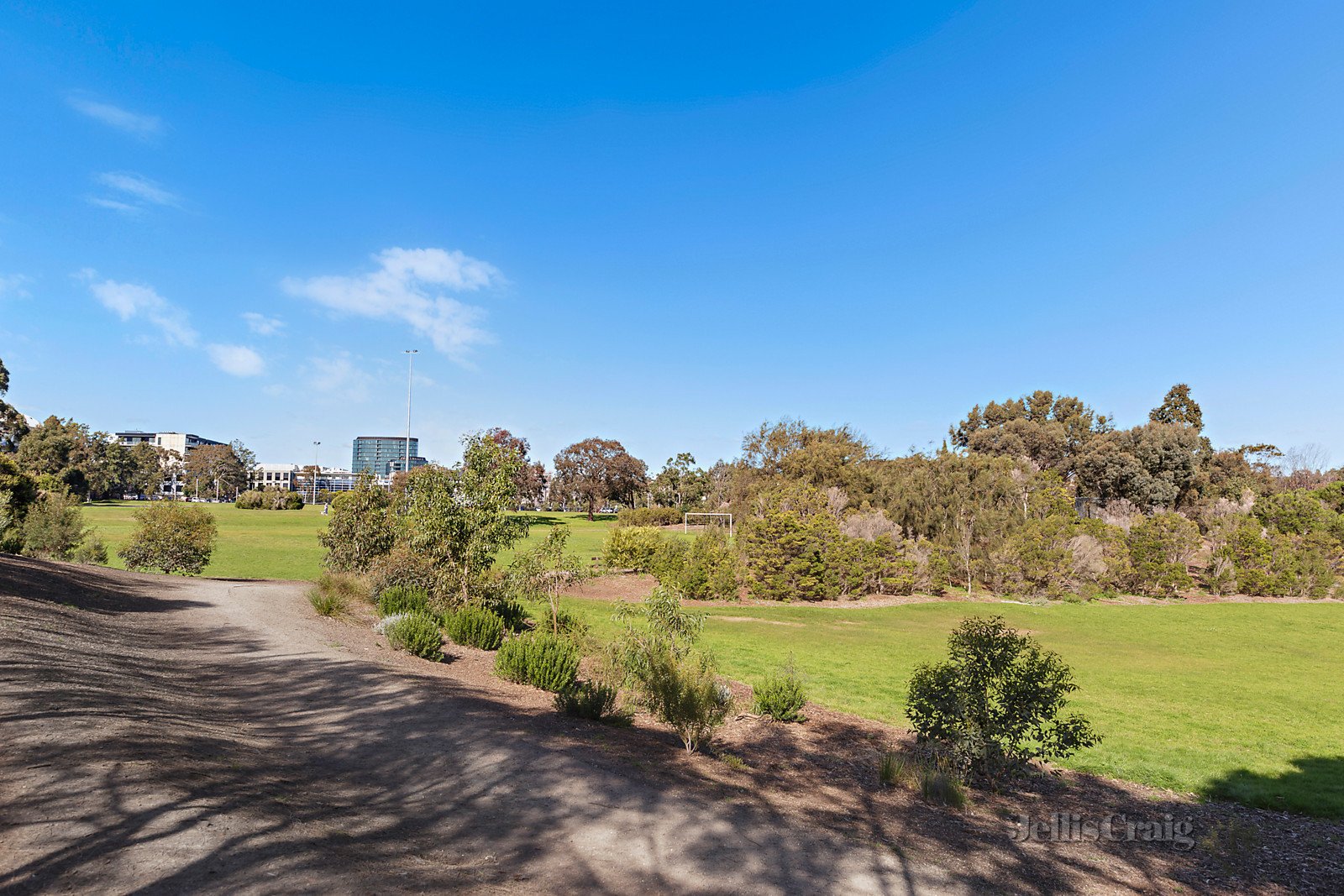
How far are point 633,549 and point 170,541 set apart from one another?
20.9m

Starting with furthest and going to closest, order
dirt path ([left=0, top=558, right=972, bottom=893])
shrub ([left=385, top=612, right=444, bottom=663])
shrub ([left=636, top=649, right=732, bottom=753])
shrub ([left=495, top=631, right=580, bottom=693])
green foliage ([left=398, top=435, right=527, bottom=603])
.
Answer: green foliage ([left=398, top=435, right=527, bottom=603])
shrub ([left=385, top=612, right=444, bottom=663])
shrub ([left=495, top=631, right=580, bottom=693])
shrub ([left=636, top=649, right=732, bottom=753])
dirt path ([left=0, top=558, right=972, bottom=893])

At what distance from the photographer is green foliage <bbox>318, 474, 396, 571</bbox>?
24.0 metres

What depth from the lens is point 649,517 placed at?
73688 millimetres

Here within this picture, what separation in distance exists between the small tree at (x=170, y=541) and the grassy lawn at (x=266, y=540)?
1.38 m

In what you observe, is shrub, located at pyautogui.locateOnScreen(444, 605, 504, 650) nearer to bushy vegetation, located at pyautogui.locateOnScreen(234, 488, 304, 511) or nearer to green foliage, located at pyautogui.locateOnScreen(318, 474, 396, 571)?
green foliage, located at pyautogui.locateOnScreen(318, 474, 396, 571)

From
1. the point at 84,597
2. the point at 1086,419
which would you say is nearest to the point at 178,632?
the point at 84,597

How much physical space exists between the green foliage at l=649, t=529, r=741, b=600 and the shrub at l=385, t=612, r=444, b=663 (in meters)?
16.2

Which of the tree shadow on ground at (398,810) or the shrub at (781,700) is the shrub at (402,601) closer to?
the tree shadow on ground at (398,810)

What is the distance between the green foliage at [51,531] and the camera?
2570 cm

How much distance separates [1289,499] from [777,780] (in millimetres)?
44104

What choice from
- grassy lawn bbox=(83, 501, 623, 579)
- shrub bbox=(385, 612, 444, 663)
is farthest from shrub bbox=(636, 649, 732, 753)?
grassy lawn bbox=(83, 501, 623, 579)

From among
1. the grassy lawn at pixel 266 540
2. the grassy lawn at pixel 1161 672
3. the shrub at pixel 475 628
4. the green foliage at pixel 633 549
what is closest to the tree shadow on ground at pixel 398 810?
the grassy lawn at pixel 1161 672

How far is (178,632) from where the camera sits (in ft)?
45.6

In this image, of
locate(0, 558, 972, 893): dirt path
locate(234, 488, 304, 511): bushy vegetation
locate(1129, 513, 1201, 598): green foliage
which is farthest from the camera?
locate(234, 488, 304, 511): bushy vegetation
